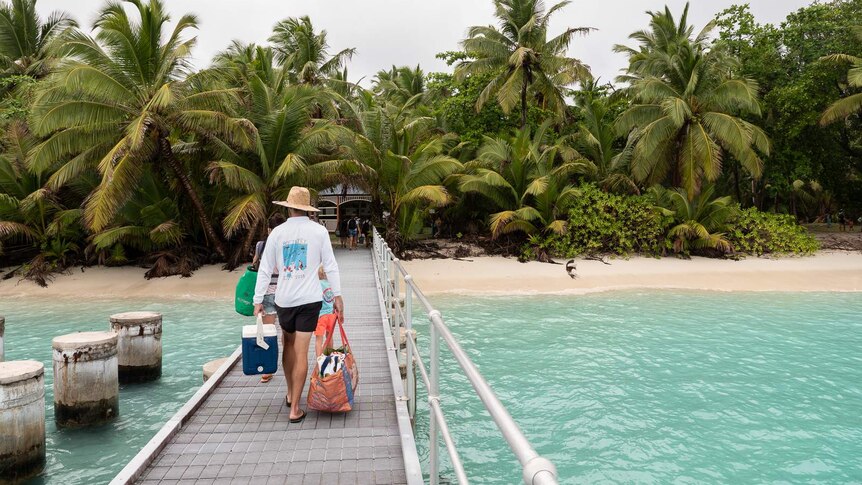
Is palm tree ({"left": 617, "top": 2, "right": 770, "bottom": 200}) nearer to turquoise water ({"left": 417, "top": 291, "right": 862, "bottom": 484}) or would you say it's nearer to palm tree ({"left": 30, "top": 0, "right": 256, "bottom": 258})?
turquoise water ({"left": 417, "top": 291, "right": 862, "bottom": 484})

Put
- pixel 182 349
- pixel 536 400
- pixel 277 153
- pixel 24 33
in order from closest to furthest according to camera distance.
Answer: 1. pixel 536 400
2. pixel 182 349
3. pixel 277 153
4. pixel 24 33

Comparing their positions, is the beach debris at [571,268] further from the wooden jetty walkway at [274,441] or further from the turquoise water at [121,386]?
the wooden jetty walkway at [274,441]

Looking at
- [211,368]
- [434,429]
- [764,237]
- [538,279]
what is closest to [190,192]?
[538,279]

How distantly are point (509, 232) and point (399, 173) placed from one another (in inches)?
200

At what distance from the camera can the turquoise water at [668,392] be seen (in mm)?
5301

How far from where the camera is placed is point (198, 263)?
17.0m

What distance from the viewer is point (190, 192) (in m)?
15.7

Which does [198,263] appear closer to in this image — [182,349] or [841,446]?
[182,349]

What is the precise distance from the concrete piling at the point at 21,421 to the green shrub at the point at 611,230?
16.6m

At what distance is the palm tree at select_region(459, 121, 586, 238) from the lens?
1917 centimetres

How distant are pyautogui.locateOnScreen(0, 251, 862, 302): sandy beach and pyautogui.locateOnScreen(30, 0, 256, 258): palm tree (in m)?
2.54

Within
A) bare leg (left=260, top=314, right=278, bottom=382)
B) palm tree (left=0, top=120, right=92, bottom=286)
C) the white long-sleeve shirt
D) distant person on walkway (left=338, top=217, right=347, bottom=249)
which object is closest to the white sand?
distant person on walkway (left=338, top=217, right=347, bottom=249)

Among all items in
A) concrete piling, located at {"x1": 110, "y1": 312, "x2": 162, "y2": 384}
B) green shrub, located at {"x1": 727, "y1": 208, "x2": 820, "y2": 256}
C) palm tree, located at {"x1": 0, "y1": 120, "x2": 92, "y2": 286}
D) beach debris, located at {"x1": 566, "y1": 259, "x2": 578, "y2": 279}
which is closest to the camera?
concrete piling, located at {"x1": 110, "y1": 312, "x2": 162, "y2": 384}

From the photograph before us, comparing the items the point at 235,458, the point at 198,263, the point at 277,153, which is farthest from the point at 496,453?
the point at 198,263
